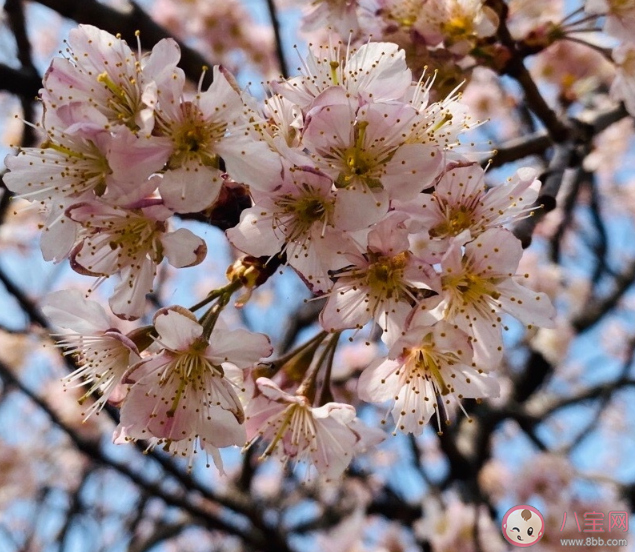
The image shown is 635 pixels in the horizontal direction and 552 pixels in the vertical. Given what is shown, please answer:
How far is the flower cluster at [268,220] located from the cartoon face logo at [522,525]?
125cm

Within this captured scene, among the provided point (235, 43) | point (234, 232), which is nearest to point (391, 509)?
point (234, 232)

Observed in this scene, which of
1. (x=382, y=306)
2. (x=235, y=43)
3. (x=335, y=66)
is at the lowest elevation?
(x=235, y=43)

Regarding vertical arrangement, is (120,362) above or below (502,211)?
below

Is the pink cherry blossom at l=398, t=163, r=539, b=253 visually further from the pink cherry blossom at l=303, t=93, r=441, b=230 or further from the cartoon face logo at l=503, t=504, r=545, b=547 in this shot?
the cartoon face logo at l=503, t=504, r=545, b=547

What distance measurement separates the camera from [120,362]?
4.49ft

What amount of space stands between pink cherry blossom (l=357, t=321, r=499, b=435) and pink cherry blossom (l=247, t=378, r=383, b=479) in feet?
0.29

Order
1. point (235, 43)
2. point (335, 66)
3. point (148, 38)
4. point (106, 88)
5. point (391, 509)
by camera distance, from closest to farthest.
A: point (106, 88) → point (335, 66) → point (148, 38) → point (391, 509) → point (235, 43)

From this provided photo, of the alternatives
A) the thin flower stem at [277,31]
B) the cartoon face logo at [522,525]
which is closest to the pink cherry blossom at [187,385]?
the cartoon face logo at [522,525]

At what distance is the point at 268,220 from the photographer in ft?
3.91

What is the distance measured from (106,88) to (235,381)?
2.07 ft

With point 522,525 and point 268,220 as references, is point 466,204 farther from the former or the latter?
point 522,525

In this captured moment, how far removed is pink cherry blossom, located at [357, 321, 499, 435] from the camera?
127cm

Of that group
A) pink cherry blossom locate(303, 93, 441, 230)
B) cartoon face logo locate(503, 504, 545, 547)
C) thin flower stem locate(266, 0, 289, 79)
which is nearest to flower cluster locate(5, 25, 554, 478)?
pink cherry blossom locate(303, 93, 441, 230)

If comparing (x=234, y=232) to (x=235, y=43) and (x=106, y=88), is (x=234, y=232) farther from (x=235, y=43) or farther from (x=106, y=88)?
(x=235, y=43)
